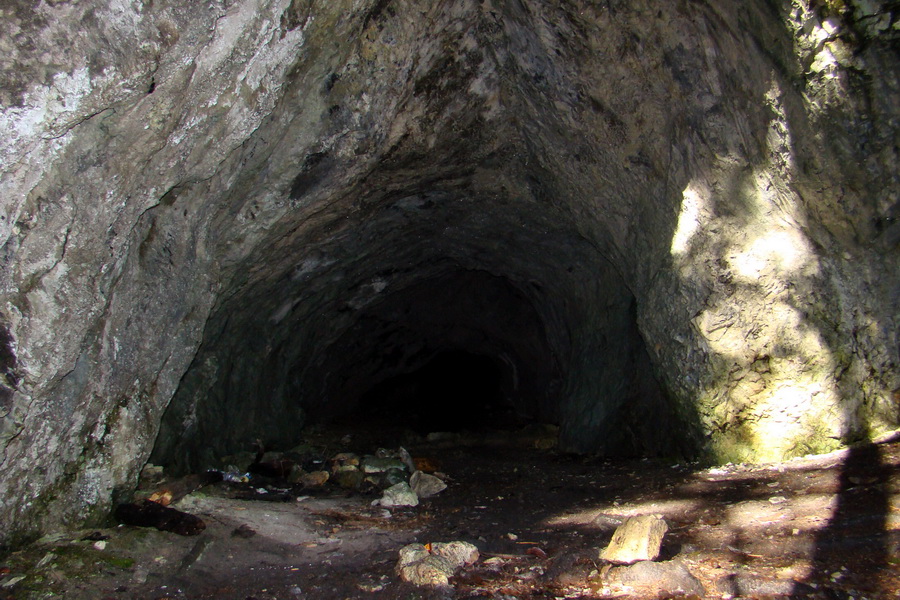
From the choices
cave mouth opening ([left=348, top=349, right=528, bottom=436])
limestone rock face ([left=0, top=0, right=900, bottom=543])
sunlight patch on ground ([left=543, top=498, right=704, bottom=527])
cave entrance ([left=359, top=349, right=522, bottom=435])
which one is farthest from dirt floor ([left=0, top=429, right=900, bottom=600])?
cave entrance ([left=359, top=349, right=522, bottom=435])

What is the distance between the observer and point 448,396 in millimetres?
13781

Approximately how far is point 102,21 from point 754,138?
3437mm

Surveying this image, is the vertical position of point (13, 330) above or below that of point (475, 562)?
above

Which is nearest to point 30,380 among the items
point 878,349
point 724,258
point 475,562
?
point 475,562

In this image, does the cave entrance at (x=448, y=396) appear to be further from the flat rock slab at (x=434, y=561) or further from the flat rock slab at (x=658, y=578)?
the flat rock slab at (x=658, y=578)

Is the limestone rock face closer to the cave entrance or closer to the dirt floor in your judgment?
the dirt floor

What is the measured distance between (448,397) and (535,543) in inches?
413

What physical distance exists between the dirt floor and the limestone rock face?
361 millimetres

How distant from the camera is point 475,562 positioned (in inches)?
118

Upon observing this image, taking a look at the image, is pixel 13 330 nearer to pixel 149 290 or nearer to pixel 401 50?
pixel 149 290

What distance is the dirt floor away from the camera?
2512 millimetres

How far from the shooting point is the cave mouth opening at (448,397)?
11.0m

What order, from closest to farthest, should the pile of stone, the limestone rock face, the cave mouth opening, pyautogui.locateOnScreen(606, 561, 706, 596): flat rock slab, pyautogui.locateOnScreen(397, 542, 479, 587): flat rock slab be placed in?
1. pyautogui.locateOnScreen(606, 561, 706, 596): flat rock slab
2. the limestone rock face
3. pyautogui.locateOnScreen(397, 542, 479, 587): flat rock slab
4. the pile of stone
5. the cave mouth opening

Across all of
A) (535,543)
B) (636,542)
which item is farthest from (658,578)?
(535,543)
